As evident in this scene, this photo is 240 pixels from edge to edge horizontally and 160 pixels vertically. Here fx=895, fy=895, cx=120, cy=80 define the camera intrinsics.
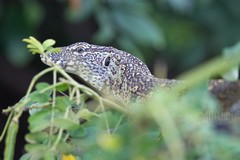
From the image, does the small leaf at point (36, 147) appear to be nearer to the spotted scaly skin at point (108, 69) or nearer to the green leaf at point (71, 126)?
the green leaf at point (71, 126)

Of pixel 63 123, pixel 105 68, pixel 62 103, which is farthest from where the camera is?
pixel 105 68

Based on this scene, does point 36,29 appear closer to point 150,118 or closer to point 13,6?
point 13,6

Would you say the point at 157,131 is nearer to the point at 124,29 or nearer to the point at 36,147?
the point at 36,147

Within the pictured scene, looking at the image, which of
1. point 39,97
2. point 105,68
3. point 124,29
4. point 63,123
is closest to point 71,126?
point 63,123

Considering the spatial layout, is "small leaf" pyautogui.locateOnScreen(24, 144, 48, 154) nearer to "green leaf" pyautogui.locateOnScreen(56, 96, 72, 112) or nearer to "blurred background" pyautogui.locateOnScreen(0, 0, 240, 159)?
"green leaf" pyautogui.locateOnScreen(56, 96, 72, 112)

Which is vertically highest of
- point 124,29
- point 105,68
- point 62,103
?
point 124,29

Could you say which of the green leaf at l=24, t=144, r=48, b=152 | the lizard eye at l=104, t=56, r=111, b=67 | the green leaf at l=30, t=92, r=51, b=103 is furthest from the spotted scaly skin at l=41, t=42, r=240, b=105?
the green leaf at l=24, t=144, r=48, b=152

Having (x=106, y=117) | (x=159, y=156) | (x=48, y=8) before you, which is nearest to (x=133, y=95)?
(x=106, y=117)
